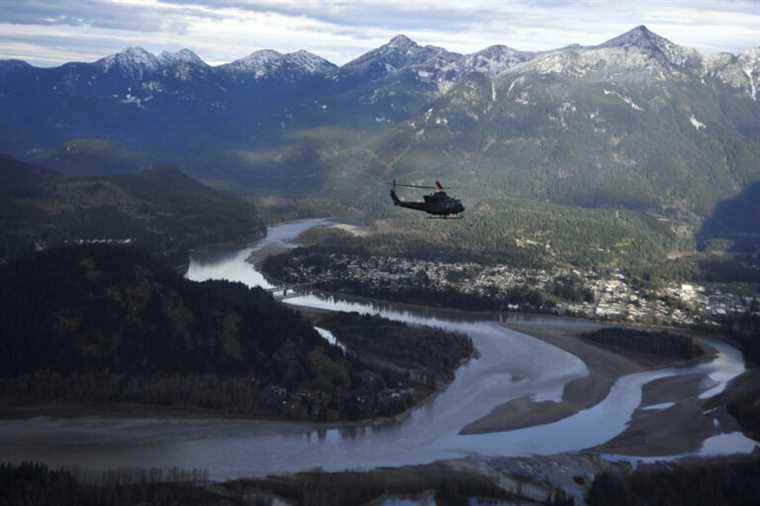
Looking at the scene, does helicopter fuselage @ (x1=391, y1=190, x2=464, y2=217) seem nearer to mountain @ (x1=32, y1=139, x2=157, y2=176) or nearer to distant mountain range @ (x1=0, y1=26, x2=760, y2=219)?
distant mountain range @ (x1=0, y1=26, x2=760, y2=219)

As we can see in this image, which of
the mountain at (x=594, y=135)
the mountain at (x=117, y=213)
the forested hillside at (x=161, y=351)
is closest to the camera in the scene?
the forested hillside at (x=161, y=351)

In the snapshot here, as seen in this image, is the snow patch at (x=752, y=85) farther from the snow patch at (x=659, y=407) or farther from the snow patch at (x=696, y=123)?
the snow patch at (x=659, y=407)

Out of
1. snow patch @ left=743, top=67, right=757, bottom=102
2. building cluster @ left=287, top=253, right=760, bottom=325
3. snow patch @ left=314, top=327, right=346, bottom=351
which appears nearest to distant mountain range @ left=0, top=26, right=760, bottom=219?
snow patch @ left=743, top=67, right=757, bottom=102

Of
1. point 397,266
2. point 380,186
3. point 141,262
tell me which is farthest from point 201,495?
point 380,186

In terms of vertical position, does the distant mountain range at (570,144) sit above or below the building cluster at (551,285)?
above

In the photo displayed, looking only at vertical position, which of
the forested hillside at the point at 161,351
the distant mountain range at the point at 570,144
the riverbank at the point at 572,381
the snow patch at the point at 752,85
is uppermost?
the snow patch at the point at 752,85

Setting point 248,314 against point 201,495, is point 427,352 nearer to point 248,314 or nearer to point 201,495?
point 248,314

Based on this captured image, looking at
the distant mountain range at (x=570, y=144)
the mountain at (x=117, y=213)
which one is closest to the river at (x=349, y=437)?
the mountain at (x=117, y=213)
